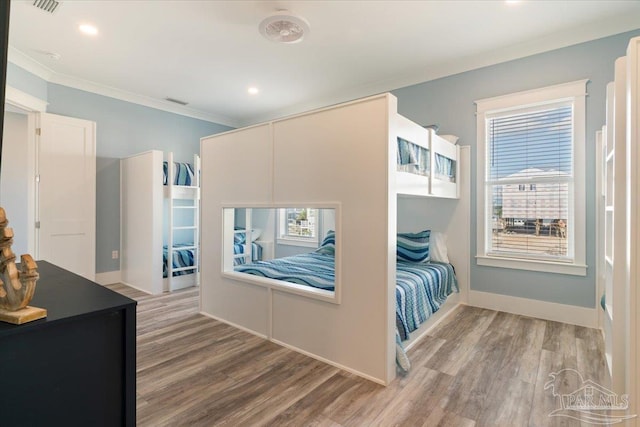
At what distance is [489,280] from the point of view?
3590 millimetres

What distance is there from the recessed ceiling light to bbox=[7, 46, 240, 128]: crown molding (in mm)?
661

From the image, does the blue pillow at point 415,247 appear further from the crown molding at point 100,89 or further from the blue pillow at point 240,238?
the crown molding at point 100,89

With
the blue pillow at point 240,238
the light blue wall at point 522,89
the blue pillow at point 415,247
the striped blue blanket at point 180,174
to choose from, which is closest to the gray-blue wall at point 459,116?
the light blue wall at point 522,89

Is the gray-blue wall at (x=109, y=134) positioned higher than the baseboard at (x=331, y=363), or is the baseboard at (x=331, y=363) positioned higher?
the gray-blue wall at (x=109, y=134)

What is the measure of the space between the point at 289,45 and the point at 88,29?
6.34 feet

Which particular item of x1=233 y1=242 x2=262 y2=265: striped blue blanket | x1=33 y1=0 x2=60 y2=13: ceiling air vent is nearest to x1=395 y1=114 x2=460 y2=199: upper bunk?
x1=33 y1=0 x2=60 y2=13: ceiling air vent

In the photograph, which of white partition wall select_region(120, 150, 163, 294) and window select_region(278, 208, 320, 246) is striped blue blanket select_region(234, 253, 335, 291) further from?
white partition wall select_region(120, 150, 163, 294)

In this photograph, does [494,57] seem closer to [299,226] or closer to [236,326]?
[299,226]

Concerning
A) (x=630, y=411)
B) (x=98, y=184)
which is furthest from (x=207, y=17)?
(x=630, y=411)

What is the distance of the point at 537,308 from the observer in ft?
10.9

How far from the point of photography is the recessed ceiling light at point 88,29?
298 cm

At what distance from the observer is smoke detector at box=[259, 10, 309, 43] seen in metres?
2.72

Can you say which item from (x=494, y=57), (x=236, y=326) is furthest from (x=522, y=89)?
(x=236, y=326)

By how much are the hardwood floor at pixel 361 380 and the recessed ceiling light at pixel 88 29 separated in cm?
290
